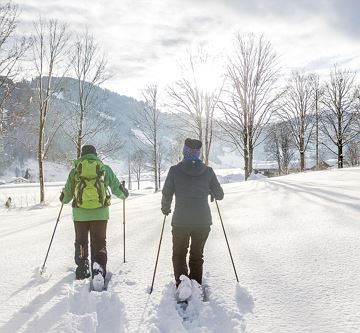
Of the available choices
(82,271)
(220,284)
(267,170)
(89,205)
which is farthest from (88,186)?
(267,170)

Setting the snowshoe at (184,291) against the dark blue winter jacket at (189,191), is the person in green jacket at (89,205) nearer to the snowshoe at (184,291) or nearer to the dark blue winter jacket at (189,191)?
the dark blue winter jacket at (189,191)

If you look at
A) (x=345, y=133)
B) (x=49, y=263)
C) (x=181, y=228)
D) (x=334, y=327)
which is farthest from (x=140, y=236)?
(x=345, y=133)

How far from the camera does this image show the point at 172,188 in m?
4.44

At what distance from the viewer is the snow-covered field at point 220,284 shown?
11.9 feet

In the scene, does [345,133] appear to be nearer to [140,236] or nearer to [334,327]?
[140,236]

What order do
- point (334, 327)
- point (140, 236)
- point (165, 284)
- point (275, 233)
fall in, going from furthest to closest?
1. point (140, 236)
2. point (275, 233)
3. point (165, 284)
4. point (334, 327)

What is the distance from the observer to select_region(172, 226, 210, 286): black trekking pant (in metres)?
4.41

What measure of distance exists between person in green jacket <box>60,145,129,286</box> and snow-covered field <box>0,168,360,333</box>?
1.23 feet

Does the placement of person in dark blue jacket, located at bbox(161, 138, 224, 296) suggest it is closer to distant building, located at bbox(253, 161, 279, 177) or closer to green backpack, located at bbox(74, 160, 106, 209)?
green backpack, located at bbox(74, 160, 106, 209)

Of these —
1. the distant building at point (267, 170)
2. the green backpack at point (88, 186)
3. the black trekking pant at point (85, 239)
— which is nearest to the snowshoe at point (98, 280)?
the black trekking pant at point (85, 239)

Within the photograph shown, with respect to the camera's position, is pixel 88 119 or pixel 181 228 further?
pixel 88 119

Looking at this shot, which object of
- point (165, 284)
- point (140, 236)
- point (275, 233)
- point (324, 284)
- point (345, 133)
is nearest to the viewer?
point (324, 284)

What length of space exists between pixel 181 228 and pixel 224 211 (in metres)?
5.62

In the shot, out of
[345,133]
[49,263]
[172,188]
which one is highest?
[345,133]
